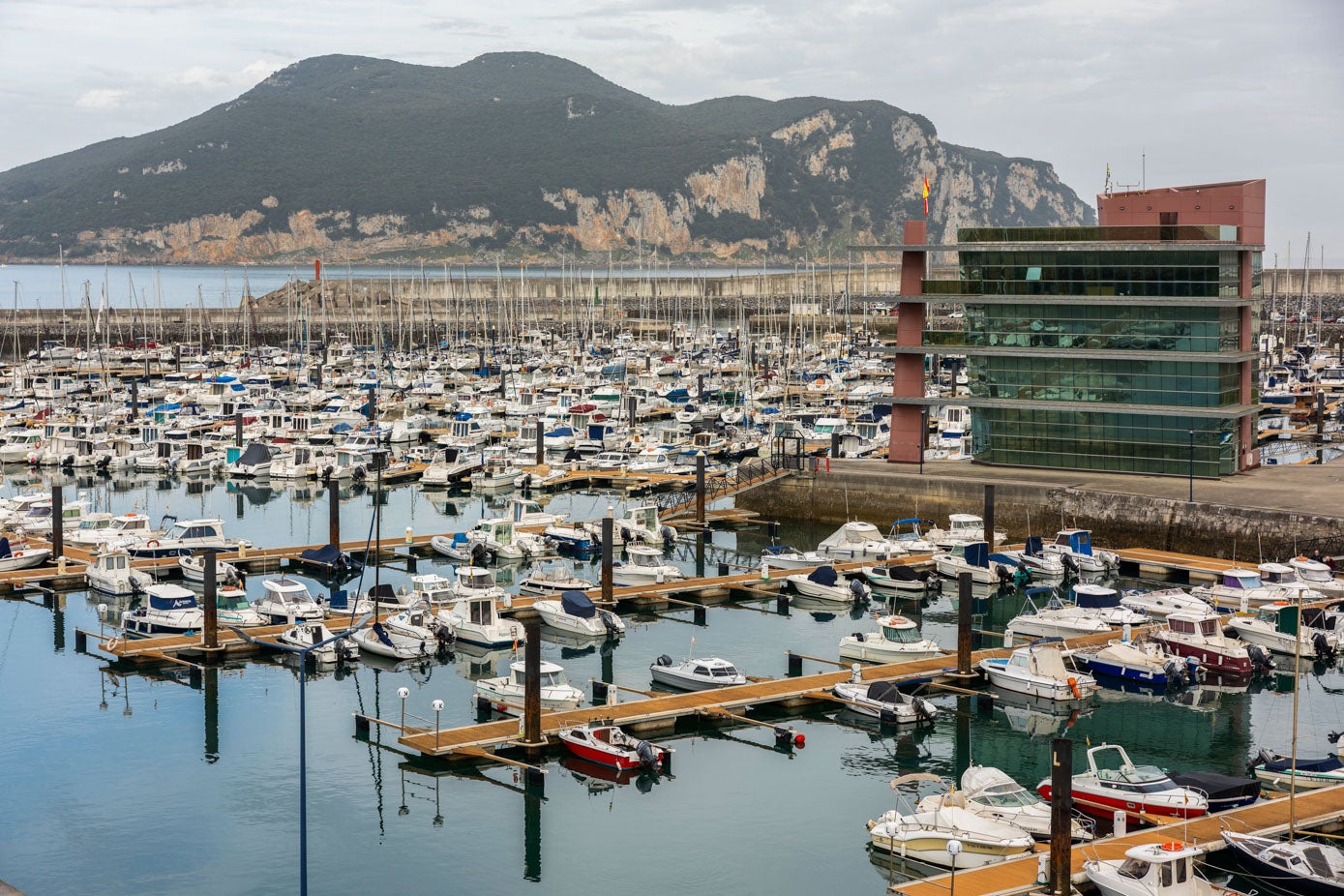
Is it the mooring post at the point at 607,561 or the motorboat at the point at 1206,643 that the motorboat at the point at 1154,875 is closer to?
the motorboat at the point at 1206,643

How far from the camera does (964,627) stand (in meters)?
43.0

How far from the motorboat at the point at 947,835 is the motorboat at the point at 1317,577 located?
23860 millimetres

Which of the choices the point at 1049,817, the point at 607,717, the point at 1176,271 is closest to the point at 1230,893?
the point at 1049,817

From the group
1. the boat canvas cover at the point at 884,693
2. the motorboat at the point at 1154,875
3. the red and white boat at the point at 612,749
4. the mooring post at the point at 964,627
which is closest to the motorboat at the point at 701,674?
the boat canvas cover at the point at 884,693

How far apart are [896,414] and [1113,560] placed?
47.0 ft

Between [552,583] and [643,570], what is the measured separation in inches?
150

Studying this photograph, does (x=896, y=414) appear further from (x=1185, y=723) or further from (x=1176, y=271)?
(x=1185, y=723)

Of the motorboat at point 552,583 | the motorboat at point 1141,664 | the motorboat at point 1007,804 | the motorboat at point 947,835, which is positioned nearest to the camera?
the motorboat at point 947,835

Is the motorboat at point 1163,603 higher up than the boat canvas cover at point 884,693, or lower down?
higher up

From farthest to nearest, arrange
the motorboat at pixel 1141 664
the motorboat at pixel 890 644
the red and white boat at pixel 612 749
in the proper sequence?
the motorboat at pixel 890 644 → the motorboat at pixel 1141 664 → the red and white boat at pixel 612 749

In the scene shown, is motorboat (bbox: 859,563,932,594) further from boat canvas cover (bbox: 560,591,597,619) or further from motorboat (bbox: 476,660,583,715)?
motorboat (bbox: 476,660,583,715)

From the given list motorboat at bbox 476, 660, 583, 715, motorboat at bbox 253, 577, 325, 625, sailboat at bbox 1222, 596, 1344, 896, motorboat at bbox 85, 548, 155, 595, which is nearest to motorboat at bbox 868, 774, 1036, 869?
sailboat at bbox 1222, 596, 1344, 896

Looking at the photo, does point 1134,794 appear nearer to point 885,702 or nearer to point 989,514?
point 885,702

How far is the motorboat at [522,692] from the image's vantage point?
4038cm
